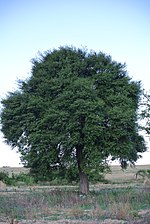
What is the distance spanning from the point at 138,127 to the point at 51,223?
1464cm

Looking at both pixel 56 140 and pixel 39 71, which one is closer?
pixel 56 140

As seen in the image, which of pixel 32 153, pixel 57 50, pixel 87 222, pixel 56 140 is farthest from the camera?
pixel 57 50

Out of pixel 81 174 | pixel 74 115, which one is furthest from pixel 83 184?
pixel 74 115

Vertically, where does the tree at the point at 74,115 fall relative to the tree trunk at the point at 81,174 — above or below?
above

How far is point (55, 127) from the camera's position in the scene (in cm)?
2898

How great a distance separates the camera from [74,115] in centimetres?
2856

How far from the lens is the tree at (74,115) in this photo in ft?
93.5

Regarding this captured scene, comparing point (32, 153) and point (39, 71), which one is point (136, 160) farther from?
point (39, 71)

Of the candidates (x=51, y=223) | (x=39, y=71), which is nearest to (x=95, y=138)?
(x=39, y=71)

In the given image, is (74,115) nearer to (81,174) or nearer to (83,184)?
(81,174)

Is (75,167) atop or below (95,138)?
below

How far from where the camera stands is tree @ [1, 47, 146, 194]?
28484mm

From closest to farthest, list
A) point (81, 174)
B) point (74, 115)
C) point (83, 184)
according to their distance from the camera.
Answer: point (74, 115)
point (83, 184)
point (81, 174)

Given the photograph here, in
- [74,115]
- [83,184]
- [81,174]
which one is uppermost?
[74,115]
